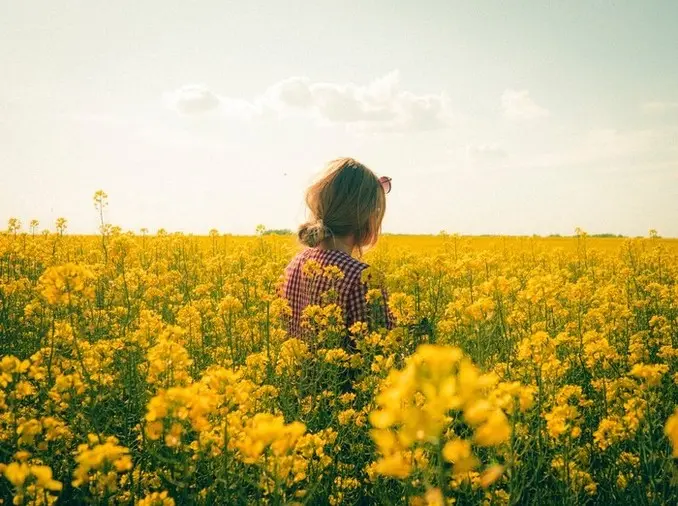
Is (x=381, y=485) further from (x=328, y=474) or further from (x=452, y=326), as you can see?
(x=452, y=326)

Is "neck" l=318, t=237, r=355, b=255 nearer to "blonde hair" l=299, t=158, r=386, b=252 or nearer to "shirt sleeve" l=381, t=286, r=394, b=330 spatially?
"blonde hair" l=299, t=158, r=386, b=252

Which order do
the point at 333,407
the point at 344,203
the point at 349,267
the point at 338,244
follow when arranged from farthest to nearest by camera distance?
the point at 338,244 → the point at 344,203 → the point at 349,267 → the point at 333,407

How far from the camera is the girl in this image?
12.2ft

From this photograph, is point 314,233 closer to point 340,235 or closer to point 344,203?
point 340,235

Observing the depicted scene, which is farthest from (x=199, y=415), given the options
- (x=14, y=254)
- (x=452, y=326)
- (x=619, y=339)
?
(x=14, y=254)

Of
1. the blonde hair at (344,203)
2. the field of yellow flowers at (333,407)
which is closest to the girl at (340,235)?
the blonde hair at (344,203)

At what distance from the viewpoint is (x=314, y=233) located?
12.8 ft

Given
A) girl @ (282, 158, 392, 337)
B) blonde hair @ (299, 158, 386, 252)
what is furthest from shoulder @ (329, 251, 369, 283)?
blonde hair @ (299, 158, 386, 252)

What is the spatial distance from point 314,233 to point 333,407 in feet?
4.15

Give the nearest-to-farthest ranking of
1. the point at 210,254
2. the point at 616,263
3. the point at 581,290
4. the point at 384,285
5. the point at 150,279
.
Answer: the point at 384,285 → the point at 581,290 → the point at 150,279 → the point at 616,263 → the point at 210,254

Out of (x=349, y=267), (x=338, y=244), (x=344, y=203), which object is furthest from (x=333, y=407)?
(x=344, y=203)

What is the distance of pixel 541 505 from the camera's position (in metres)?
2.49

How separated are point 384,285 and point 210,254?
8.65 meters

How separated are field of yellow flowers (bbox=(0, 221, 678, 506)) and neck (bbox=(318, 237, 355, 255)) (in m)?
0.34
